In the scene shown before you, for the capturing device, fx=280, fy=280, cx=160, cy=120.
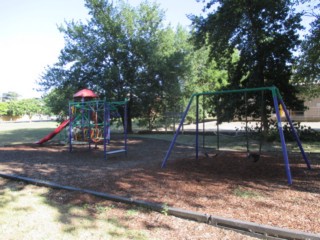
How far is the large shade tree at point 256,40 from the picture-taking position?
41.9ft

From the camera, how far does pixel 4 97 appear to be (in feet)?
421

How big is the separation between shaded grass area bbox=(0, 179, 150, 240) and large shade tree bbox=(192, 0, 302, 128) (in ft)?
34.0

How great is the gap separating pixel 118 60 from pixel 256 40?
904 cm

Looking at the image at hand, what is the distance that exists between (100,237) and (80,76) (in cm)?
1601

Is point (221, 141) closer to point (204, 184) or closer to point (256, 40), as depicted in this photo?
point (256, 40)

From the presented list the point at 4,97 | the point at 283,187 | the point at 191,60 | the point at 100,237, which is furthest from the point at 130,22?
the point at 4,97

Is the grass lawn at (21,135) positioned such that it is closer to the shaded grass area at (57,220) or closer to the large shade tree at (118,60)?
the large shade tree at (118,60)

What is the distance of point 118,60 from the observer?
18.4 metres

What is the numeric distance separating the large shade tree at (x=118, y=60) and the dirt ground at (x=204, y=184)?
965 centimetres

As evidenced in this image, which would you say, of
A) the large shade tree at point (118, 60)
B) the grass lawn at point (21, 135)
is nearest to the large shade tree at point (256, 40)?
the large shade tree at point (118, 60)

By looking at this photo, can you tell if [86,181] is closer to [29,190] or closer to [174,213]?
[29,190]

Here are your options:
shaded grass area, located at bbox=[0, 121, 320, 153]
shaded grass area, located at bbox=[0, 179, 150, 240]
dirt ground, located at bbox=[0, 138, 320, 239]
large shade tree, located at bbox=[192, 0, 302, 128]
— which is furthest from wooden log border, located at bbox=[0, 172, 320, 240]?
large shade tree, located at bbox=[192, 0, 302, 128]

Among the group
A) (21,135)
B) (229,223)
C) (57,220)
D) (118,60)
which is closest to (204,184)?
(229,223)

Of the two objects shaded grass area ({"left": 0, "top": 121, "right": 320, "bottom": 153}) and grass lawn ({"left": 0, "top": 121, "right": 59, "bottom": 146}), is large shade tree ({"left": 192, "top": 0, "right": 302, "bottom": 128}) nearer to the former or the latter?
shaded grass area ({"left": 0, "top": 121, "right": 320, "bottom": 153})
